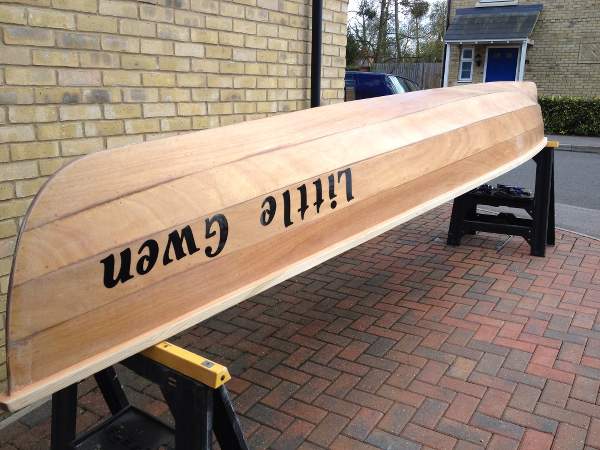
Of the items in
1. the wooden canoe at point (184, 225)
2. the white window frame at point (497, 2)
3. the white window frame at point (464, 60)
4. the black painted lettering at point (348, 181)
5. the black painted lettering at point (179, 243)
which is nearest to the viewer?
the wooden canoe at point (184, 225)

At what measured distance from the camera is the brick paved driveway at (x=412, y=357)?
8.62 feet

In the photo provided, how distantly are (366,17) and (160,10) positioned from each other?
88.1ft

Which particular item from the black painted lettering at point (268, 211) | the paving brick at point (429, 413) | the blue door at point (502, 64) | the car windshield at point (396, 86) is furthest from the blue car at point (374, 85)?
the black painted lettering at point (268, 211)

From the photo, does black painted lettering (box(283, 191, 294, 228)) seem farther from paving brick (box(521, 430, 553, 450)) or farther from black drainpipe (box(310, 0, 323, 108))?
black drainpipe (box(310, 0, 323, 108))

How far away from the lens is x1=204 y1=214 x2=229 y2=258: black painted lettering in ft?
6.48

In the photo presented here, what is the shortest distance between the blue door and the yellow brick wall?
1631cm

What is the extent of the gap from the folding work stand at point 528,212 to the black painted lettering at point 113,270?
411cm

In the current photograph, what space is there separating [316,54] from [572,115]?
13.2 m

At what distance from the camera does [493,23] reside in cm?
1842

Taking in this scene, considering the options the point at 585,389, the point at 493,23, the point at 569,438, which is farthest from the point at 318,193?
the point at 493,23

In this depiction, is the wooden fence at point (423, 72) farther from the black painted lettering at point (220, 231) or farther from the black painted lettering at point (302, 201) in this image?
the black painted lettering at point (220, 231)

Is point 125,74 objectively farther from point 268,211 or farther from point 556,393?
point 556,393

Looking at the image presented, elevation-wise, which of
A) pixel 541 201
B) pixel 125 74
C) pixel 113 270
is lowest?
pixel 541 201

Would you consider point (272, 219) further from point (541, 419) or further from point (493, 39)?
point (493, 39)
